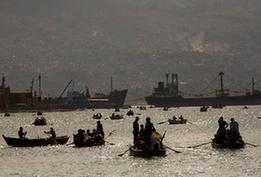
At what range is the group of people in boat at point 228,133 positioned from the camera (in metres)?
63.2

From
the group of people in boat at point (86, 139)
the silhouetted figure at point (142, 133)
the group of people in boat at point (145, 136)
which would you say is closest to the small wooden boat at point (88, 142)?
the group of people in boat at point (86, 139)

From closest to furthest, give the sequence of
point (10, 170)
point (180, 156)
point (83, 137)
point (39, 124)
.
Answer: point (10, 170)
point (180, 156)
point (83, 137)
point (39, 124)

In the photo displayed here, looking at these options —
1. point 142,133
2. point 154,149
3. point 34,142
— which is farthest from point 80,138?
point 154,149

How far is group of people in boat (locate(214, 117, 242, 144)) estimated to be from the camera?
207 feet

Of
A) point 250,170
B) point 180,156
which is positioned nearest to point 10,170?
point 180,156

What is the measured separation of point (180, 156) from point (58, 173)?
12.0 metres

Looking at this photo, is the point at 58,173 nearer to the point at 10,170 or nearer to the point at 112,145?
the point at 10,170

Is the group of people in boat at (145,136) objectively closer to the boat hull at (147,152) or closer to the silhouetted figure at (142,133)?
the silhouetted figure at (142,133)

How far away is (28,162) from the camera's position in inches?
2446

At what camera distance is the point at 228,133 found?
65250 millimetres

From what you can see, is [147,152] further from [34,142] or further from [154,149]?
[34,142]

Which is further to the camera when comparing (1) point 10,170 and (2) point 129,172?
(1) point 10,170

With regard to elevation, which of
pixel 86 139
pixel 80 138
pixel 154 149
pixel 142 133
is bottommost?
pixel 154 149

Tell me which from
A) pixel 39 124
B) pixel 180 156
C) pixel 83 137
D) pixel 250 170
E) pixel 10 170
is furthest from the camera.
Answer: pixel 39 124
